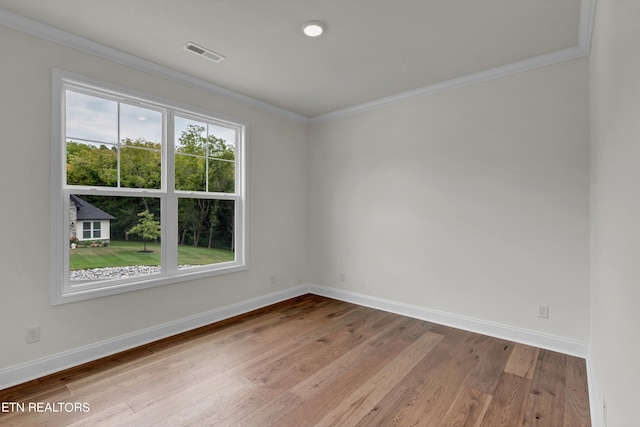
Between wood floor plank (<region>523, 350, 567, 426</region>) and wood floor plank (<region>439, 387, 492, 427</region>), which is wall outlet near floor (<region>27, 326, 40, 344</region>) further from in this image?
wood floor plank (<region>523, 350, 567, 426</region>)

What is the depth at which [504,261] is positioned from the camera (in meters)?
3.06

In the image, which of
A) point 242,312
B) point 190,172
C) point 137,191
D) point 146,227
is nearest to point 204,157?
point 190,172

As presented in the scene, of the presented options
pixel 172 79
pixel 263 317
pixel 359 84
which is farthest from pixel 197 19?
pixel 263 317

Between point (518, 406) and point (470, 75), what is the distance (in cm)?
294

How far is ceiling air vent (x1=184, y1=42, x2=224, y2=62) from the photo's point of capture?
2641 millimetres

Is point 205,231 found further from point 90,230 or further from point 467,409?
point 467,409

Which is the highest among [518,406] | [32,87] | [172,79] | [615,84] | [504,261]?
[172,79]

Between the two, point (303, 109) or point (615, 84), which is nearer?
point (615, 84)

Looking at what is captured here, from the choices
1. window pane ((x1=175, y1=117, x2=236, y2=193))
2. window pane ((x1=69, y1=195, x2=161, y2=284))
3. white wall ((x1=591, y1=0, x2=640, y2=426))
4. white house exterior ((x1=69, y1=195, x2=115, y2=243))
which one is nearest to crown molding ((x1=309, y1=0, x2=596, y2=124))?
white wall ((x1=591, y1=0, x2=640, y2=426))

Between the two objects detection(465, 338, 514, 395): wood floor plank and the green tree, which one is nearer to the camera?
detection(465, 338, 514, 395): wood floor plank

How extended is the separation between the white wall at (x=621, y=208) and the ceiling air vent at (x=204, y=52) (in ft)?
8.87

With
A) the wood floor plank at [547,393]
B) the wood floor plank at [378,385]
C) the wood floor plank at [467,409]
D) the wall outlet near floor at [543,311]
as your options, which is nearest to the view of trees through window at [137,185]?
the wood floor plank at [378,385]

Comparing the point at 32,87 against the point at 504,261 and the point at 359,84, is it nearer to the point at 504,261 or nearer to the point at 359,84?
the point at 359,84

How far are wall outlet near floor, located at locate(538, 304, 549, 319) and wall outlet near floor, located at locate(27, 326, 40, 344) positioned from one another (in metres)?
4.23
